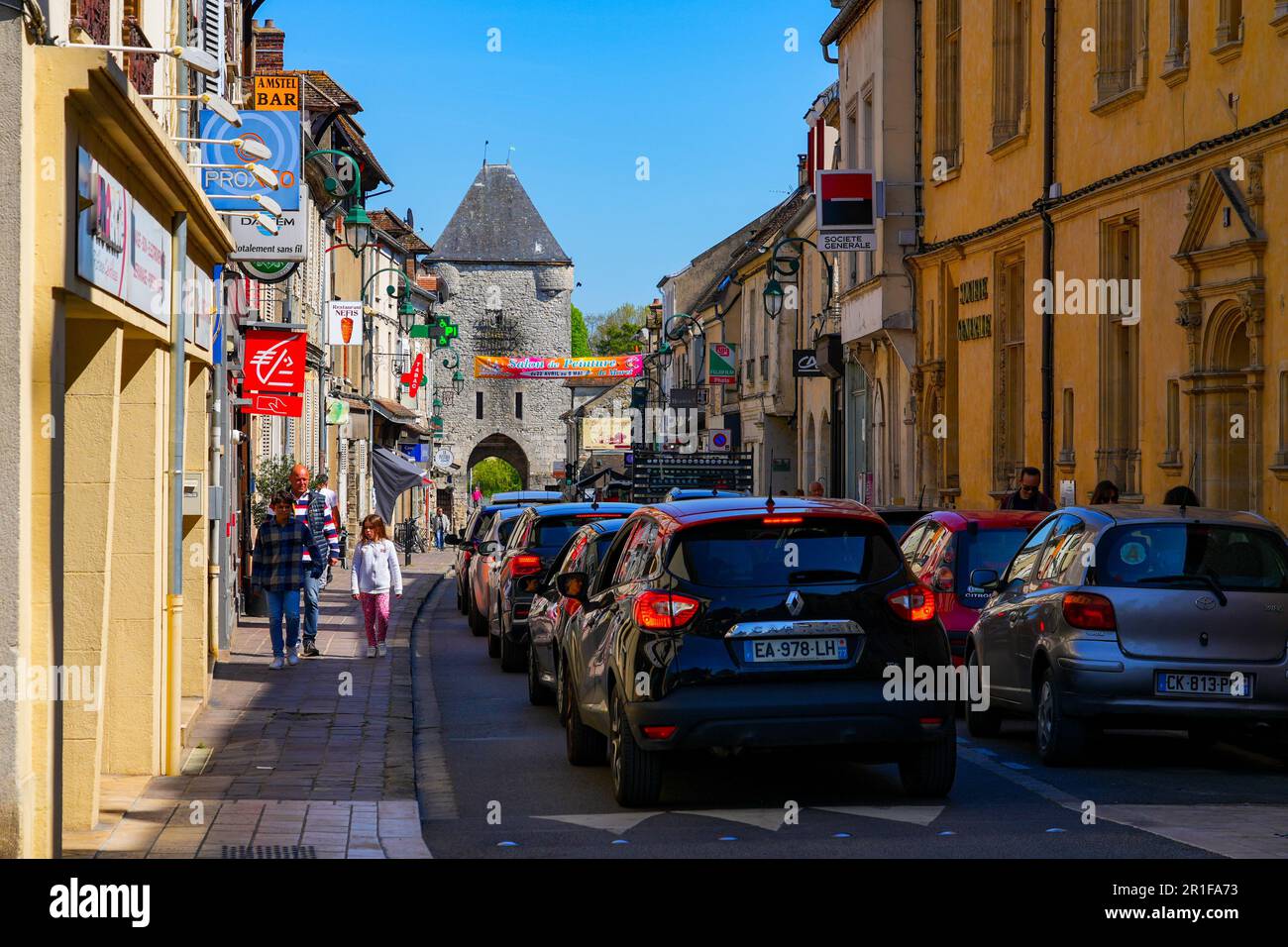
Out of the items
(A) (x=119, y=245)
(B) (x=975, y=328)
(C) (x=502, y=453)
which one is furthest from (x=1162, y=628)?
(C) (x=502, y=453)

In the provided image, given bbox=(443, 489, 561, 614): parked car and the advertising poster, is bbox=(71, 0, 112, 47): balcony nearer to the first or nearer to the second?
bbox=(443, 489, 561, 614): parked car

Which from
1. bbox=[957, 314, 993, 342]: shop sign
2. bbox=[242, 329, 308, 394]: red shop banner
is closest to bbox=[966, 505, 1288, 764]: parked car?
bbox=[242, 329, 308, 394]: red shop banner

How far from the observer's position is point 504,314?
411ft

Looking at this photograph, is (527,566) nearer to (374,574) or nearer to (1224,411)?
(374,574)

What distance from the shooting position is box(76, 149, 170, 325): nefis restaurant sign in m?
8.05

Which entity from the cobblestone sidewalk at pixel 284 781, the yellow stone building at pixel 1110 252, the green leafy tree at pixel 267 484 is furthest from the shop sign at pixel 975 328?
the cobblestone sidewalk at pixel 284 781

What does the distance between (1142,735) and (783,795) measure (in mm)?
4314

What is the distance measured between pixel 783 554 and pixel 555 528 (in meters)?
9.85

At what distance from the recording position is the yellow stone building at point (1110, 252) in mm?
17859

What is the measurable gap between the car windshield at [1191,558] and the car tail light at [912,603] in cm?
194

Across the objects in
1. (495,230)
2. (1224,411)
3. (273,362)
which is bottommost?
(1224,411)

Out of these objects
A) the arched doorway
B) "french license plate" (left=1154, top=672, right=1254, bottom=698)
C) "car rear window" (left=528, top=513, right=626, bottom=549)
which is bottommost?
"french license plate" (left=1154, top=672, right=1254, bottom=698)

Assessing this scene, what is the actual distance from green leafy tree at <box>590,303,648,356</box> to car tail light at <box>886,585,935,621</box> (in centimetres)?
13856

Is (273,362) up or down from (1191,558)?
up
